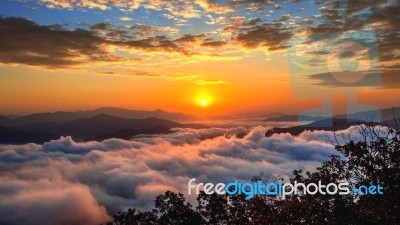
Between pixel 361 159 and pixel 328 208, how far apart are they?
3484mm

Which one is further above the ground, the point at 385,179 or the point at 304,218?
the point at 385,179

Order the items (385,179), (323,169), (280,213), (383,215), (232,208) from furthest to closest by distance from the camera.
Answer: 1. (232,208)
2. (323,169)
3. (280,213)
4. (385,179)
5. (383,215)

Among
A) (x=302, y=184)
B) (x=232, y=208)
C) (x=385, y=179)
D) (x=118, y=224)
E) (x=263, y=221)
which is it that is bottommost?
(x=118, y=224)

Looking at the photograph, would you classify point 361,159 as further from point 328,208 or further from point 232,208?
point 232,208

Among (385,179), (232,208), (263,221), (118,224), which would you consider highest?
(385,179)

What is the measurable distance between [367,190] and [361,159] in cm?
153

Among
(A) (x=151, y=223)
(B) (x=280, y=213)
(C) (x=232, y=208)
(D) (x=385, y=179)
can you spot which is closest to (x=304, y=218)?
(B) (x=280, y=213)

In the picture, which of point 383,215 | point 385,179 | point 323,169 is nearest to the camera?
point 383,215

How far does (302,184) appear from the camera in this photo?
808 inches

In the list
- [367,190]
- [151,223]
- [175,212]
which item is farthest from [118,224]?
[367,190]

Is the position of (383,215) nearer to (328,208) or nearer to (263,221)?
(328,208)

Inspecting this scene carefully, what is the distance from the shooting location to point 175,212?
2562 cm

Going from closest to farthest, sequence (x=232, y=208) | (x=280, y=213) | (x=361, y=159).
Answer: (x=361, y=159) < (x=280, y=213) < (x=232, y=208)

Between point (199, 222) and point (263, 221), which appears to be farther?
point (199, 222)
